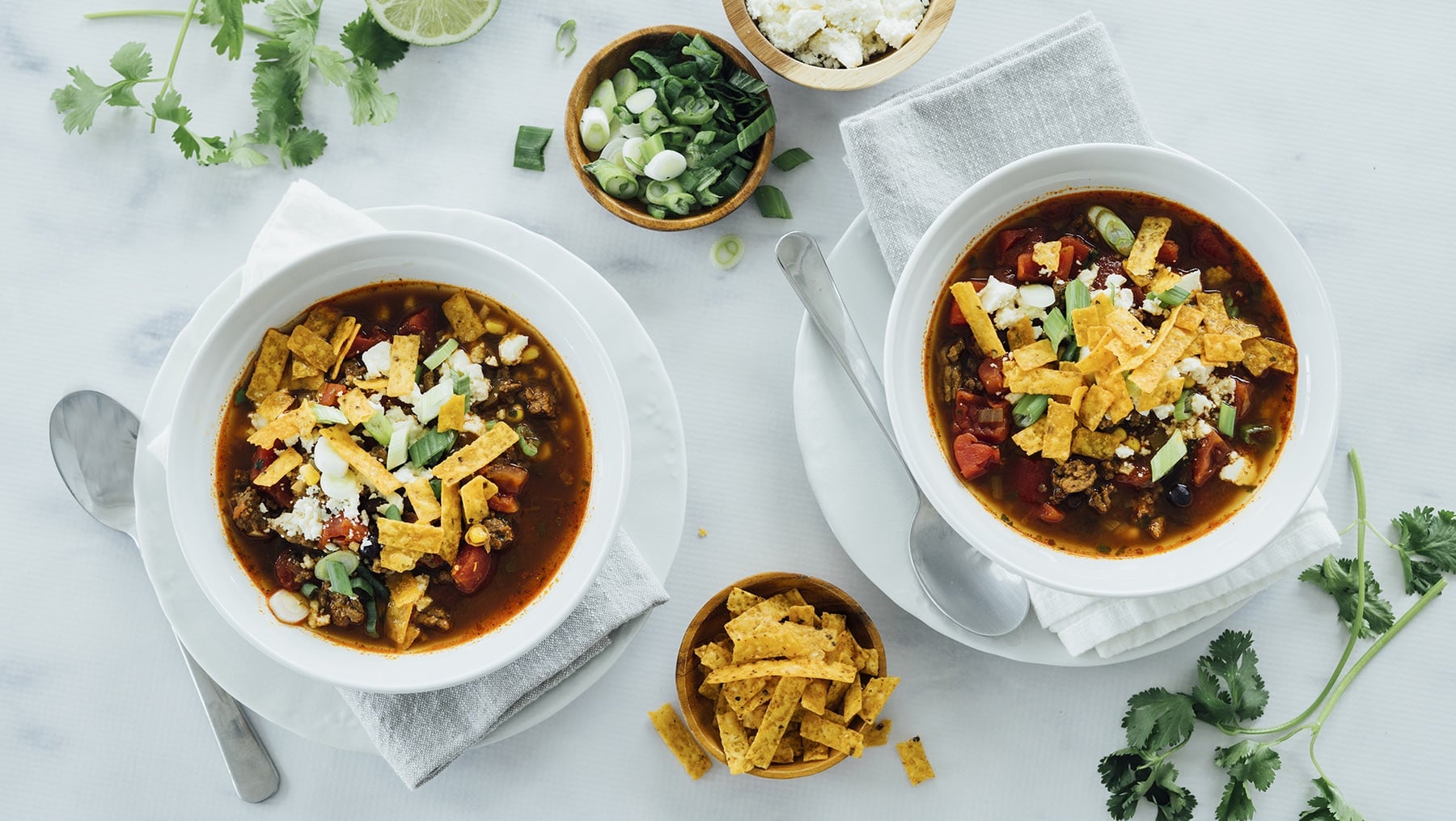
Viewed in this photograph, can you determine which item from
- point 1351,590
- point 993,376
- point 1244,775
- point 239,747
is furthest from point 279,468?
point 1351,590

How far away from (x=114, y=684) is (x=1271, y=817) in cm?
436

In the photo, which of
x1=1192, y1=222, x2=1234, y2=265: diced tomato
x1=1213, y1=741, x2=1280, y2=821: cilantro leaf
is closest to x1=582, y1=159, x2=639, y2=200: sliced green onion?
x1=1192, y1=222, x2=1234, y2=265: diced tomato

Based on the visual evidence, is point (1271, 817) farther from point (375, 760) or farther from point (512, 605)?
point (375, 760)

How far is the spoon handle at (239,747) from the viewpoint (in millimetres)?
3570

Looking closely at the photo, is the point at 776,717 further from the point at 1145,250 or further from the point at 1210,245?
the point at 1210,245

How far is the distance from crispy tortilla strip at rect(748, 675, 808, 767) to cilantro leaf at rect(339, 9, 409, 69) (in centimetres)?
256

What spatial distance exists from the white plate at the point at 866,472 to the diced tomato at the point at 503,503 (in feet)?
3.13


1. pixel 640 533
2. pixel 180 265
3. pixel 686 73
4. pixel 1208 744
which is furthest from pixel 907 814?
pixel 180 265

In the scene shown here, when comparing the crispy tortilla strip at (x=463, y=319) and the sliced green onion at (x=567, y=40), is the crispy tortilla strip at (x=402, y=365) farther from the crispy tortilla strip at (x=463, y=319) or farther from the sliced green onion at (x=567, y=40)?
the sliced green onion at (x=567, y=40)

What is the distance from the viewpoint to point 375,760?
12.2 ft

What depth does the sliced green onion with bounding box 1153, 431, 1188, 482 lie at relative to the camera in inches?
113

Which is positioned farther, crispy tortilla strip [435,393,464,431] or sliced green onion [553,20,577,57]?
sliced green onion [553,20,577,57]

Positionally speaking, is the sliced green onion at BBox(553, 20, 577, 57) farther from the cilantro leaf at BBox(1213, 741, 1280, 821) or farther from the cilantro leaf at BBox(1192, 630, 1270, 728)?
the cilantro leaf at BBox(1213, 741, 1280, 821)

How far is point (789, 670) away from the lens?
10.6 feet
